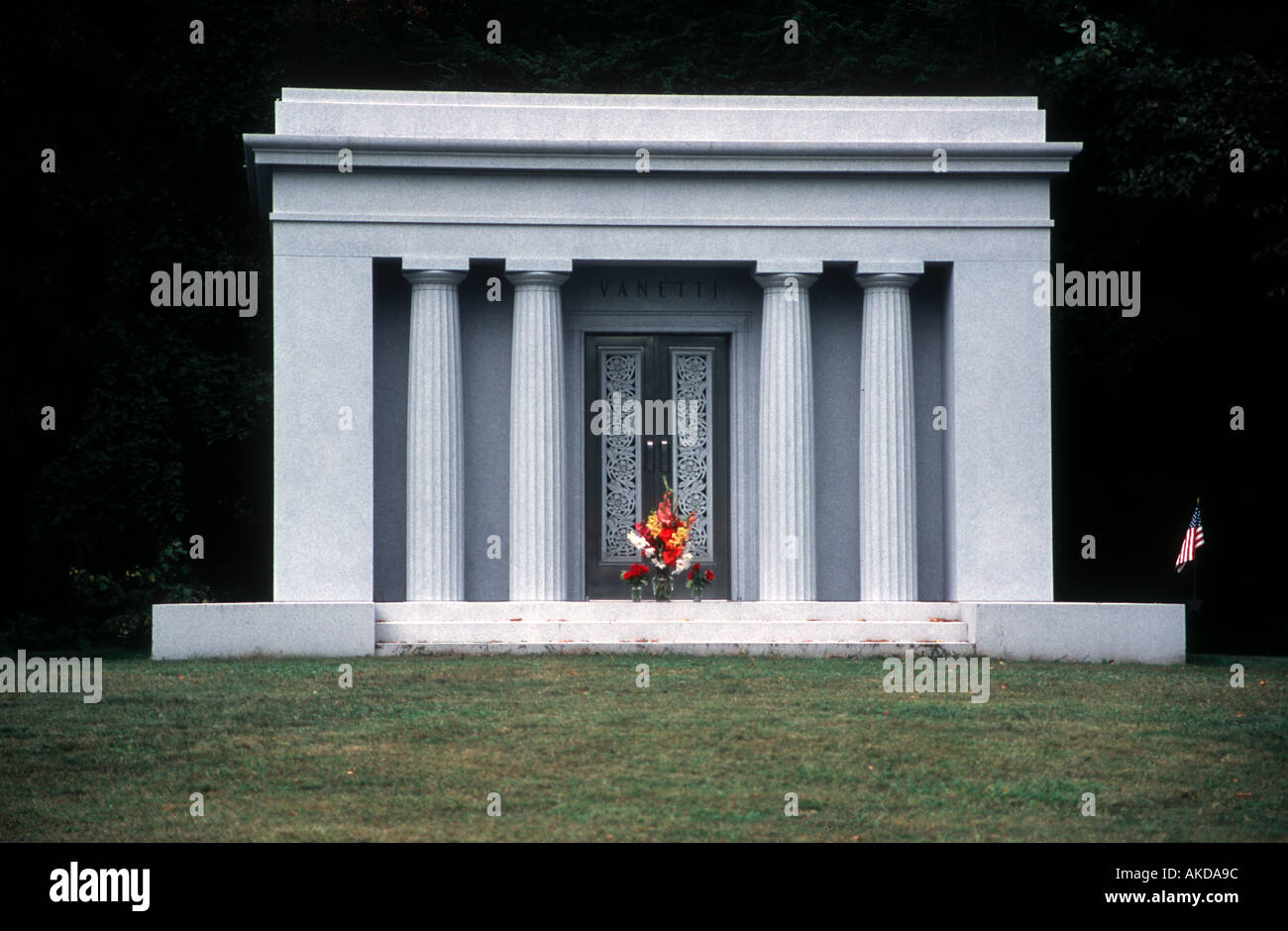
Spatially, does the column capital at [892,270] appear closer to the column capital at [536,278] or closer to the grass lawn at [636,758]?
the column capital at [536,278]

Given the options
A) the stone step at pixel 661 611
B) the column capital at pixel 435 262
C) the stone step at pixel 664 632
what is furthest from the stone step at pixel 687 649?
the column capital at pixel 435 262

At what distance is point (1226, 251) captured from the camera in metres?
25.5

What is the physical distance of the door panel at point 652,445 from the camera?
20.2 metres

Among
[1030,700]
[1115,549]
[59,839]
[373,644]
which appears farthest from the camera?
[1115,549]

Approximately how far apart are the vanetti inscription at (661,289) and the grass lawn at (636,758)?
646 cm

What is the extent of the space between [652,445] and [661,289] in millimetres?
2041

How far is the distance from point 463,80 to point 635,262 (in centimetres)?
1154

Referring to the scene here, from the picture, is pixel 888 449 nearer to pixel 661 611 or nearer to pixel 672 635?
pixel 661 611

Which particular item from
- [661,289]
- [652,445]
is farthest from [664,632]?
[661,289]

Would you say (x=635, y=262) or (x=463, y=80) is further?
(x=463, y=80)

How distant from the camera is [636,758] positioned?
11.4m

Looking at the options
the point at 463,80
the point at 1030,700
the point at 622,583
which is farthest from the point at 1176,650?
the point at 463,80
